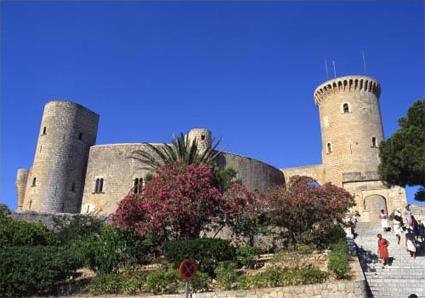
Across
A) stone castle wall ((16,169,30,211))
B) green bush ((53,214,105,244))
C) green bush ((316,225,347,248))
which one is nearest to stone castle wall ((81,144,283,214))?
stone castle wall ((16,169,30,211))

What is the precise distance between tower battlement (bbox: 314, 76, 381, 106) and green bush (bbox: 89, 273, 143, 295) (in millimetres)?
34673

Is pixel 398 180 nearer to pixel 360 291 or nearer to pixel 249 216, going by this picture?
pixel 249 216

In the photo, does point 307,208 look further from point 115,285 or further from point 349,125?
point 349,125

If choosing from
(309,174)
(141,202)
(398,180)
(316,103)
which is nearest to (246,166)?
(309,174)

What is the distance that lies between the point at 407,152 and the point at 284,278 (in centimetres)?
1154

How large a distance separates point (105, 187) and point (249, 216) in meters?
18.3

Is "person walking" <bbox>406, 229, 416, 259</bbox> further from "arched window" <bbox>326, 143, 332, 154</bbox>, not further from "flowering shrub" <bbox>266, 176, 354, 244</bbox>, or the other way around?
"arched window" <bbox>326, 143, 332, 154</bbox>

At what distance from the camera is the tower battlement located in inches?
1714

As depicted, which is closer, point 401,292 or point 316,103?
point 401,292

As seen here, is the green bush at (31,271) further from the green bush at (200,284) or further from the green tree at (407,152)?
the green tree at (407,152)

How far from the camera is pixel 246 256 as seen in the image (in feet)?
55.5

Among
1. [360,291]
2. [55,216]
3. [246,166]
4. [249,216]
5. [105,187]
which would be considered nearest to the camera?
[360,291]

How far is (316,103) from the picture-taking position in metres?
46.5

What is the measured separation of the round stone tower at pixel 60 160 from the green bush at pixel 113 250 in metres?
16.7
